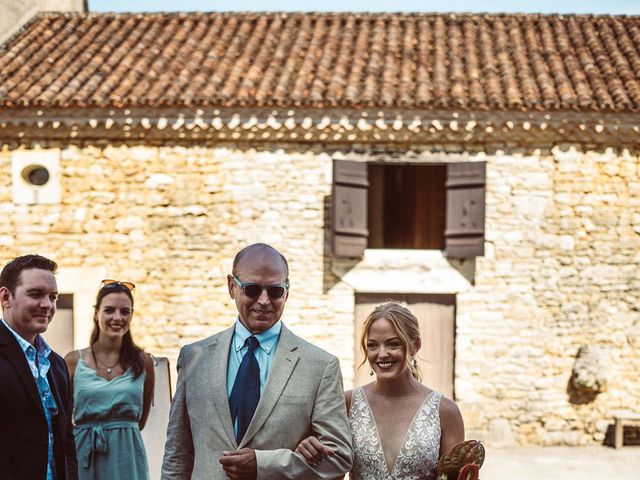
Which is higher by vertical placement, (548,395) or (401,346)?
(401,346)

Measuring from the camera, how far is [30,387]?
3242 millimetres

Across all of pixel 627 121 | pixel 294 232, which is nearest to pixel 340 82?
pixel 294 232

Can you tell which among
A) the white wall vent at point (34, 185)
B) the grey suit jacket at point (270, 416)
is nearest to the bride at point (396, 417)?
the grey suit jacket at point (270, 416)

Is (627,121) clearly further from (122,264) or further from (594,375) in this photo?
(122,264)

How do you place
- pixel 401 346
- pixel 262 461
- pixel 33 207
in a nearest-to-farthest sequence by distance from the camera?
1. pixel 262 461
2. pixel 401 346
3. pixel 33 207

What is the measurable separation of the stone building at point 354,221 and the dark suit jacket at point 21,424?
23.6ft

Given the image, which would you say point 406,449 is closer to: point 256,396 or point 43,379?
point 256,396

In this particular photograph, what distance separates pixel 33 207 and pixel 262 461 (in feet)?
28.8

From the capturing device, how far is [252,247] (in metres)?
3.01

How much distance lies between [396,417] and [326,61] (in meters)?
8.37

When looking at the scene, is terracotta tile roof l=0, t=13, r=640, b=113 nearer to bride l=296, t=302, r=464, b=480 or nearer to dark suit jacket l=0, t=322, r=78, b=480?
bride l=296, t=302, r=464, b=480

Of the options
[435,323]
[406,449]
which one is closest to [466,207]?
[435,323]

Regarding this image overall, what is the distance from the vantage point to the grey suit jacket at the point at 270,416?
2.81m

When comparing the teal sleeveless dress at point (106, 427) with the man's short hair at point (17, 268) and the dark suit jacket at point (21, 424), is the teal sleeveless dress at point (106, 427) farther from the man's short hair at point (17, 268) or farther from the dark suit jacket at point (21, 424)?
the man's short hair at point (17, 268)
